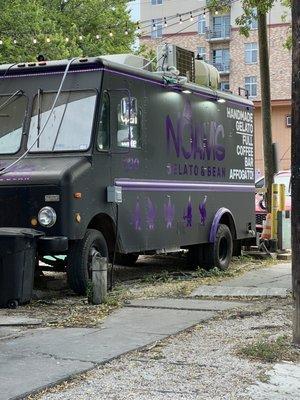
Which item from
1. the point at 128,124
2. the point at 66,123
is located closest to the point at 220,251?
the point at 128,124

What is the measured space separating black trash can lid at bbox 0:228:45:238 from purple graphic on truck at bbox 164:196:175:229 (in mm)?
2785

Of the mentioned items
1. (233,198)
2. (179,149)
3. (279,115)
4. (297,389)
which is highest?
(279,115)

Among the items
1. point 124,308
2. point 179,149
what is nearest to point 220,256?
point 179,149

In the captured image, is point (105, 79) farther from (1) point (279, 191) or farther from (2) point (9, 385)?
(1) point (279, 191)

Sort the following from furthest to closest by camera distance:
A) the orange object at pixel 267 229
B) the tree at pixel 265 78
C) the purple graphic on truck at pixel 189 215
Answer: the tree at pixel 265 78
the orange object at pixel 267 229
the purple graphic on truck at pixel 189 215

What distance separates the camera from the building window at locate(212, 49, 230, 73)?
62.8 meters

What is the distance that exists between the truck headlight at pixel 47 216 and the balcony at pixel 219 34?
57.3 m

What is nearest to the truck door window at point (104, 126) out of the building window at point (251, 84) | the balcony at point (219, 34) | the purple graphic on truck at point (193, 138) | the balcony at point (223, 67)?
the purple graphic on truck at point (193, 138)

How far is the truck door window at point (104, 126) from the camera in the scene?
8.63 meters

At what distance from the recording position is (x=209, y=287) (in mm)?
9523

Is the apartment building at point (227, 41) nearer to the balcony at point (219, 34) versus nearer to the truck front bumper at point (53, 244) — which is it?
the balcony at point (219, 34)

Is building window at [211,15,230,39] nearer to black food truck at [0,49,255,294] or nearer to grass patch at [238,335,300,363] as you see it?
black food truck at [0,49,255,294]

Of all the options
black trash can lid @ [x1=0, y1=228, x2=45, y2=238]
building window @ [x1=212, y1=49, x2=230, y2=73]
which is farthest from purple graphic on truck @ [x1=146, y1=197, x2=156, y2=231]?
building window @ [x1=212, y1=49, x2=230, y2=73]

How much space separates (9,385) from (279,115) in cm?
4194
